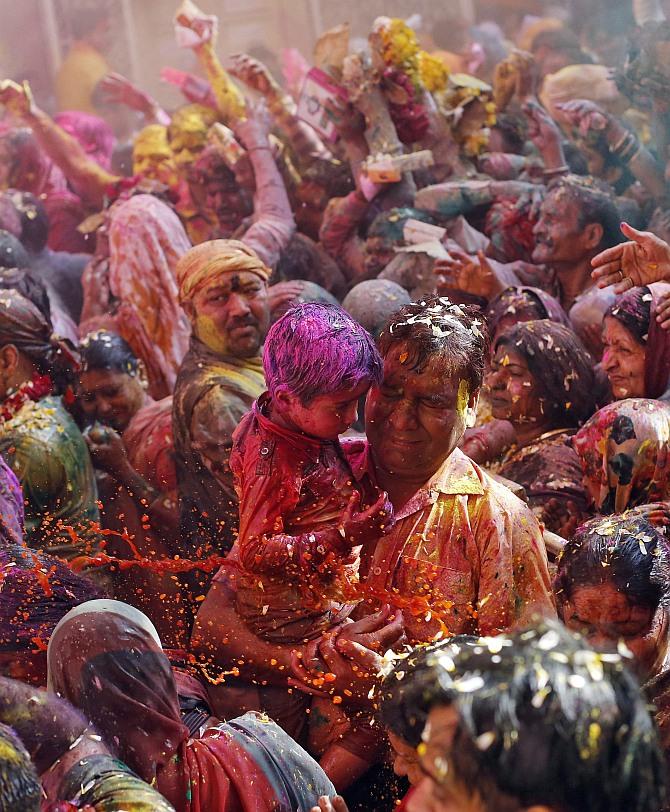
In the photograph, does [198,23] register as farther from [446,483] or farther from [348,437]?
[446,483]

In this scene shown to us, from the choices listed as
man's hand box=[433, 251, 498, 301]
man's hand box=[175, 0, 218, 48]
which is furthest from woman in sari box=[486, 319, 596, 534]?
man's hand box=[175, 0, 218, 48]

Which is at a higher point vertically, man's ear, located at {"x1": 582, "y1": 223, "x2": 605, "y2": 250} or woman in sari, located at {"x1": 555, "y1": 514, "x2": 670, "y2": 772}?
man's ear, located at {"x1": 582, "y1": 223, "x2": 605, "y2": 250}

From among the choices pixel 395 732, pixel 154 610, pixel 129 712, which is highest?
pixel 395 732

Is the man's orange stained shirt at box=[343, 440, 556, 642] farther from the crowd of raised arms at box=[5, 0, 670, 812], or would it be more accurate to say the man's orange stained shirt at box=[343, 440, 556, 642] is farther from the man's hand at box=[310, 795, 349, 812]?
the man's hand at box=[310, 795, 349, 812]

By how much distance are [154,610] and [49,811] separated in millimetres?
1792

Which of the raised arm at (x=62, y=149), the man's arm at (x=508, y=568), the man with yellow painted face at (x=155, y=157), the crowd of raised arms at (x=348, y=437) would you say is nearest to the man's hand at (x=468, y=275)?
the crowd of raised arms at (x=348, y=437)

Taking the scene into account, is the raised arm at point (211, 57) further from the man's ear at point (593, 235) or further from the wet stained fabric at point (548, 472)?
the wet stained fabric at point (548, 472)

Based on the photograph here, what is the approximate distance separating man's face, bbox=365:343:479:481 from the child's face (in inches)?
2.9

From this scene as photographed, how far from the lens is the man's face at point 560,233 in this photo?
16.1 ft

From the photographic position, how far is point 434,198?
19.0 feet

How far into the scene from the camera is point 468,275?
16.0 ft

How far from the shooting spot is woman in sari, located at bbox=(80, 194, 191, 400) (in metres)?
5.37

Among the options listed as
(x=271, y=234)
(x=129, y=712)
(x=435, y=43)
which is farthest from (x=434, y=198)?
(x=129, y=712)

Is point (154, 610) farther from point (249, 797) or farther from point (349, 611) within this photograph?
point (249, 797)
